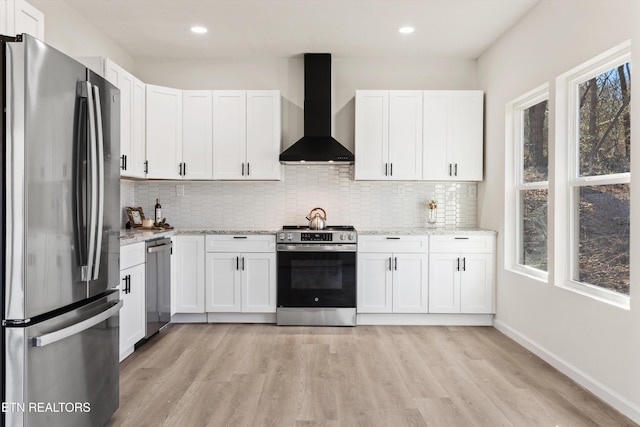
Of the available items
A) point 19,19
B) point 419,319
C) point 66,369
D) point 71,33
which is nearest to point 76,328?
point 66,369

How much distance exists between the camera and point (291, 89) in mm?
4871

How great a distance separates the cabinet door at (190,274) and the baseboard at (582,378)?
3.08 meters

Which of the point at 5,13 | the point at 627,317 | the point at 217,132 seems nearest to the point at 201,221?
the point at 217,132

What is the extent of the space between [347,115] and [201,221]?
2124mm

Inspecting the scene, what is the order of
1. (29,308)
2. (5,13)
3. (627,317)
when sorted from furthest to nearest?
(627,317), (5,13), (29,308)

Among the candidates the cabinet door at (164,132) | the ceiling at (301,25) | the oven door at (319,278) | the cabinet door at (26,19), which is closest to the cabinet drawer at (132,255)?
the cabinet door at (164,132)

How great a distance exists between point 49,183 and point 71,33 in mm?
2539

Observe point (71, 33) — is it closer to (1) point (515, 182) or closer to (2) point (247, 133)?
(2) point (247, 133)

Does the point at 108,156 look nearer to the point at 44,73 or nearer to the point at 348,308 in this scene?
the point at 44,73

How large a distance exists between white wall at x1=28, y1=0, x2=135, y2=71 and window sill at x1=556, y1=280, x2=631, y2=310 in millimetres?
4398

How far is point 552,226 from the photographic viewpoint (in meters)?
3.19

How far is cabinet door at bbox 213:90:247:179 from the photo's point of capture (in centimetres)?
453

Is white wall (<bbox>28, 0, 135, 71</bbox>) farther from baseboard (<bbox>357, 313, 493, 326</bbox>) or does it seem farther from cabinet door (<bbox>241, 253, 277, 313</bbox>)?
baseboard (<bbox>357, 313, 493, 326</bbox>)

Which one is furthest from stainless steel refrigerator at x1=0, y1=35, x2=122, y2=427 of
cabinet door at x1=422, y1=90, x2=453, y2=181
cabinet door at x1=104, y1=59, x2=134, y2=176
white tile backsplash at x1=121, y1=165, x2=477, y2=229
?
cabinet door at x1=422, y1=90, x2=453, y2=181
